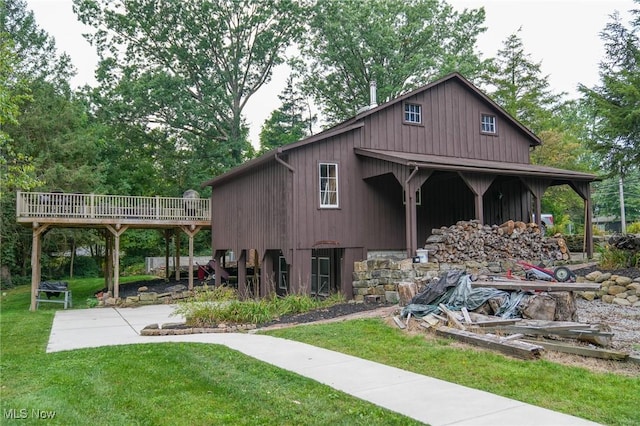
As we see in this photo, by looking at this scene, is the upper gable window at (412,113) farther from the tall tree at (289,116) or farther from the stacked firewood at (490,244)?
the tall tree at (289,116)

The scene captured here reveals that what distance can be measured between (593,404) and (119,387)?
4834 mm

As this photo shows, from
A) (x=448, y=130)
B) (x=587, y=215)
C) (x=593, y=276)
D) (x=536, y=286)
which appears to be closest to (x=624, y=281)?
(x=593, y=276)

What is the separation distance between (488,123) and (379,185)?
18.0ft

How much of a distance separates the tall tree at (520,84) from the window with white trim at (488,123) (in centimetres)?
1019


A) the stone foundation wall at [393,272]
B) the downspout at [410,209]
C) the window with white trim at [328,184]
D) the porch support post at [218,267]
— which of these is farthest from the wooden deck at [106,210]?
the downspout at [410,209]

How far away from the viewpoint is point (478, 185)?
13547mm

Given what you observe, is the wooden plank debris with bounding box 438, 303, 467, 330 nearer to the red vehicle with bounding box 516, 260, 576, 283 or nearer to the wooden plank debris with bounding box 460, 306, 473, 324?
the wooden plank debris with bounding box 460, 306, 473, 324

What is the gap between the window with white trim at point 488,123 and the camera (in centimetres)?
1680

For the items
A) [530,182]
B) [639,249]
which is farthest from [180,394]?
[530,182]

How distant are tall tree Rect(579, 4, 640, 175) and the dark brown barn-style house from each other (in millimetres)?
1463

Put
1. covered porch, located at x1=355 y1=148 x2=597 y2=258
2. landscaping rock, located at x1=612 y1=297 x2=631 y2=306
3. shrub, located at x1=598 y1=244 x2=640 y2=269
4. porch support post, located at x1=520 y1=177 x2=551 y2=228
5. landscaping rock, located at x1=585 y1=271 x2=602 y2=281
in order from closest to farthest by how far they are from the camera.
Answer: landscaping rock, located at x1=612 y1=297 x2=631 y2=306 < landscaping rock, located at x1=585 y1=271 x2=602 y2=281 < shrub, located at x1=598 y1=244 x2=640 y2=269 < covered porch, located at x1=355 y1=148 x2=597 y2=258 < porch support post, located at x1=520 y1=177 x2=551 y2=228

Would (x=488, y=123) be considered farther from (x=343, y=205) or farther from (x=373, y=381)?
(x=373, y=381)

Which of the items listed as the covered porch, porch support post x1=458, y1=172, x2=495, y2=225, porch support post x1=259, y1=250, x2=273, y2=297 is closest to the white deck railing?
porch support post x1=259, y1=250, x2=273, y2=297

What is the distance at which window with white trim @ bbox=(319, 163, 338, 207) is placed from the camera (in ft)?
44.8
